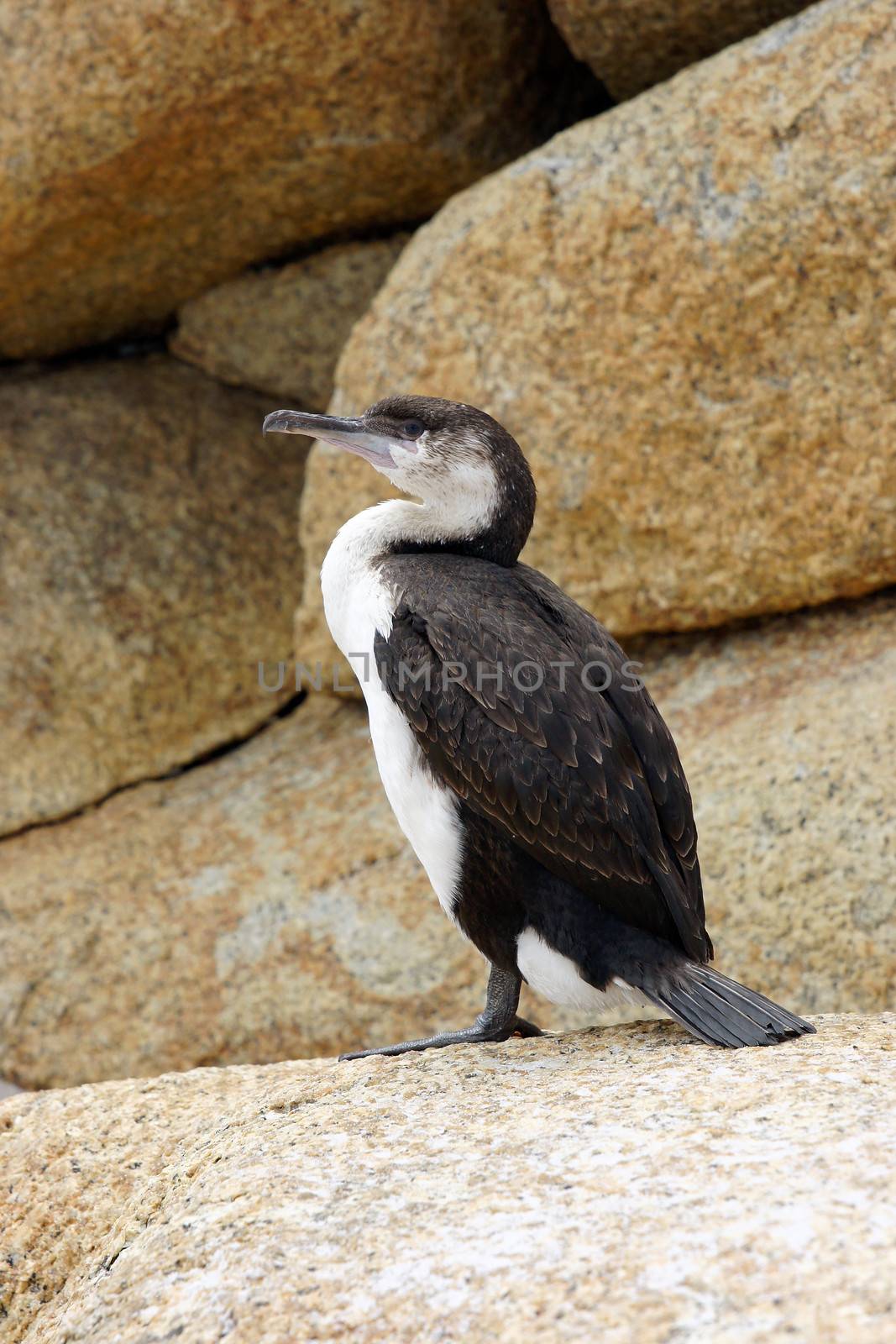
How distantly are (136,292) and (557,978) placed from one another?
5.06 meters

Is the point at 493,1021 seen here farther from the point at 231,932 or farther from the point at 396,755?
the point at 231,932

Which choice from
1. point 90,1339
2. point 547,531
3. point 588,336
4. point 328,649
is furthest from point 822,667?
point 90,1339

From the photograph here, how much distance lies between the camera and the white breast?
3338 millimetres

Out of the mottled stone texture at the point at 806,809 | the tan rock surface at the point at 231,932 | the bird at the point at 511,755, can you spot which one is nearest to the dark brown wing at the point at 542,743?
the bird at the point at 511,755

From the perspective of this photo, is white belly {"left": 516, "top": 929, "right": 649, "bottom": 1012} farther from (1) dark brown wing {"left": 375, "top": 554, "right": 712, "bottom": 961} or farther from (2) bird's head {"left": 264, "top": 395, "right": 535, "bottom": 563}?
(2) bird's head {"left": 264, "top": 395, "right": 535, "bottom": 563}

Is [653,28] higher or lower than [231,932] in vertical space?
higher

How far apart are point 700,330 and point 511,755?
8.44ft

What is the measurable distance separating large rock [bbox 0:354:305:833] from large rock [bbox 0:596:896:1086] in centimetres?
30

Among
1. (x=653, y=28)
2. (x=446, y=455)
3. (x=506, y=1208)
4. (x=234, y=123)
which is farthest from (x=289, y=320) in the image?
(x=506, y=1208)

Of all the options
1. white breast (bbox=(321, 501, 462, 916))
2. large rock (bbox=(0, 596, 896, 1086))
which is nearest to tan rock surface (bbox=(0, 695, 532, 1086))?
large rock (bbox=(0, 596, 896, 1086))

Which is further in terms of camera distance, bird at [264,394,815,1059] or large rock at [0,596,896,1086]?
large rock at [0,596,896,1086]

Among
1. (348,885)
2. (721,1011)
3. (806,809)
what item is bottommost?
(348,885)

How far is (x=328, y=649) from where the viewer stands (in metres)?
6.17

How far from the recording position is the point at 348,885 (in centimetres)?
564
